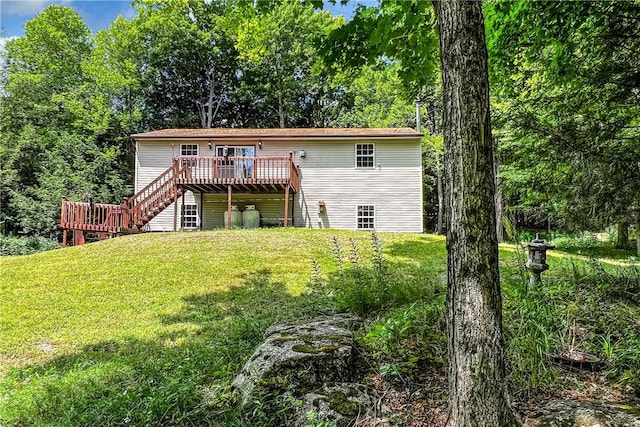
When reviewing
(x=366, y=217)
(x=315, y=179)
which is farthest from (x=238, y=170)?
(x=366, y=217)

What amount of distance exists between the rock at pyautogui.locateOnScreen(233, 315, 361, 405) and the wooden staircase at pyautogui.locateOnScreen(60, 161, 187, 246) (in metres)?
12.6

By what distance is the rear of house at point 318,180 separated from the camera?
15.8 meters

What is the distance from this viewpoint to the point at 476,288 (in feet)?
5.74

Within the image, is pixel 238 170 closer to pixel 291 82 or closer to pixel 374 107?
pixel 374 107

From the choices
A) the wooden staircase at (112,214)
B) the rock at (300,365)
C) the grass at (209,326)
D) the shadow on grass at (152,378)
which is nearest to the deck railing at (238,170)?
the wooden staircase at (112,214)

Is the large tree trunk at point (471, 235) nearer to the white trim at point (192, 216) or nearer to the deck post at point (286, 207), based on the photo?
the deck post at point (286, 207)

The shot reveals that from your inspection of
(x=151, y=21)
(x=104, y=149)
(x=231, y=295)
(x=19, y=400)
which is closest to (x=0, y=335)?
(x=19, y=400)

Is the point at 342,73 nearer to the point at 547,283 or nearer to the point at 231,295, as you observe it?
the point at 547,283

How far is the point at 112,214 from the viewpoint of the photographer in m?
13.3

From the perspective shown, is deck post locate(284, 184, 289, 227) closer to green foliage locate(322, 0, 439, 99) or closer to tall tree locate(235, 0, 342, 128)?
green foliage locate(322, 0, 439, 99)

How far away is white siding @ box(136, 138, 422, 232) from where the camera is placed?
52.0 ft

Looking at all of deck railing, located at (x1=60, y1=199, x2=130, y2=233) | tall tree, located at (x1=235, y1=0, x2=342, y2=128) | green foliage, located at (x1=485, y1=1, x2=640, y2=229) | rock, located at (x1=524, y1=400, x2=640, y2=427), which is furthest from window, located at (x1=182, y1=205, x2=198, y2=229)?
rock, located at (x1=524, y1=400, x2=640, y2=427)

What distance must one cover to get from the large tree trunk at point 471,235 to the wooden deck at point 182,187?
12.6m

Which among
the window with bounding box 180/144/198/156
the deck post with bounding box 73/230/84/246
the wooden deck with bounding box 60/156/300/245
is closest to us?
the wooden deck with bounding box 60/156/300/245
